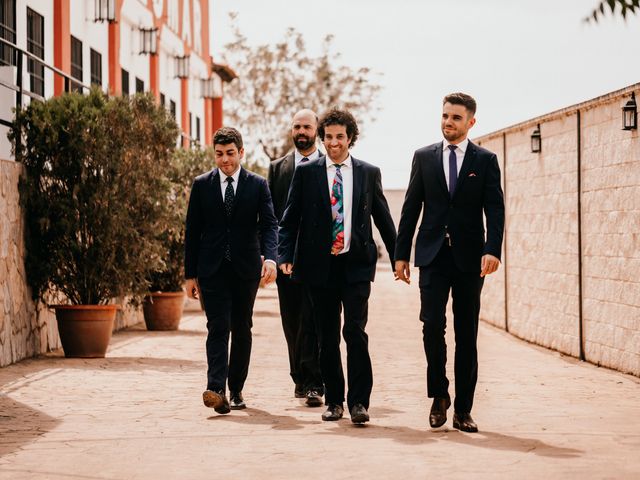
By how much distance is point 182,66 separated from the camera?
31156 millimetres

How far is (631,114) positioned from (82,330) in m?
6.33

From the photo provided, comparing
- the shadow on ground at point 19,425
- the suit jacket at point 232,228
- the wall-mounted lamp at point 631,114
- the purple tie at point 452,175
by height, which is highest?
the wall-mounted lamp at point 631,114

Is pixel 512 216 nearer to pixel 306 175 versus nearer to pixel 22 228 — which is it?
pixel 22 228

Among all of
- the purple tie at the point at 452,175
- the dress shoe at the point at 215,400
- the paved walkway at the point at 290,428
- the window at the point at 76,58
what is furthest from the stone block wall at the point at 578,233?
the window at the point at 76,58

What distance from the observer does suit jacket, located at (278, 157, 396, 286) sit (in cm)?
833

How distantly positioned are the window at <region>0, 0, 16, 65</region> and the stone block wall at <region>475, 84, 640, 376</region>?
24.3ft

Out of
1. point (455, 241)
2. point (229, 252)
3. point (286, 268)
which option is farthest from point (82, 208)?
point (455, 241)

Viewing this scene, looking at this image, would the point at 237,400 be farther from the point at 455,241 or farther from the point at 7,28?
the point at 7,28

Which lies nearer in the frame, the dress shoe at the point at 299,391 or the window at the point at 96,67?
the dress shoe at the point at 299,391

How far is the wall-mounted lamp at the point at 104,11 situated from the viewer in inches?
886

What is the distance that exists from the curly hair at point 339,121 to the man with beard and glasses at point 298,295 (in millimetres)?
814

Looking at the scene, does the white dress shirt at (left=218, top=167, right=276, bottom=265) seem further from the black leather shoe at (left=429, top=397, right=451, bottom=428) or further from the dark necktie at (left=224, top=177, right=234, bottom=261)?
the black leather shoe at (left=429, top=397, right=451, bottom=428)

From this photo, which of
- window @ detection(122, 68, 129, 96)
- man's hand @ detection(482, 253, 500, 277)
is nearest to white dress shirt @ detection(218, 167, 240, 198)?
man's hand @ detection(482, 253, 500, 277)

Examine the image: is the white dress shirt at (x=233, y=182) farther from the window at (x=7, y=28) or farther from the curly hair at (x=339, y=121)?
the window at (x=7, y=28)
